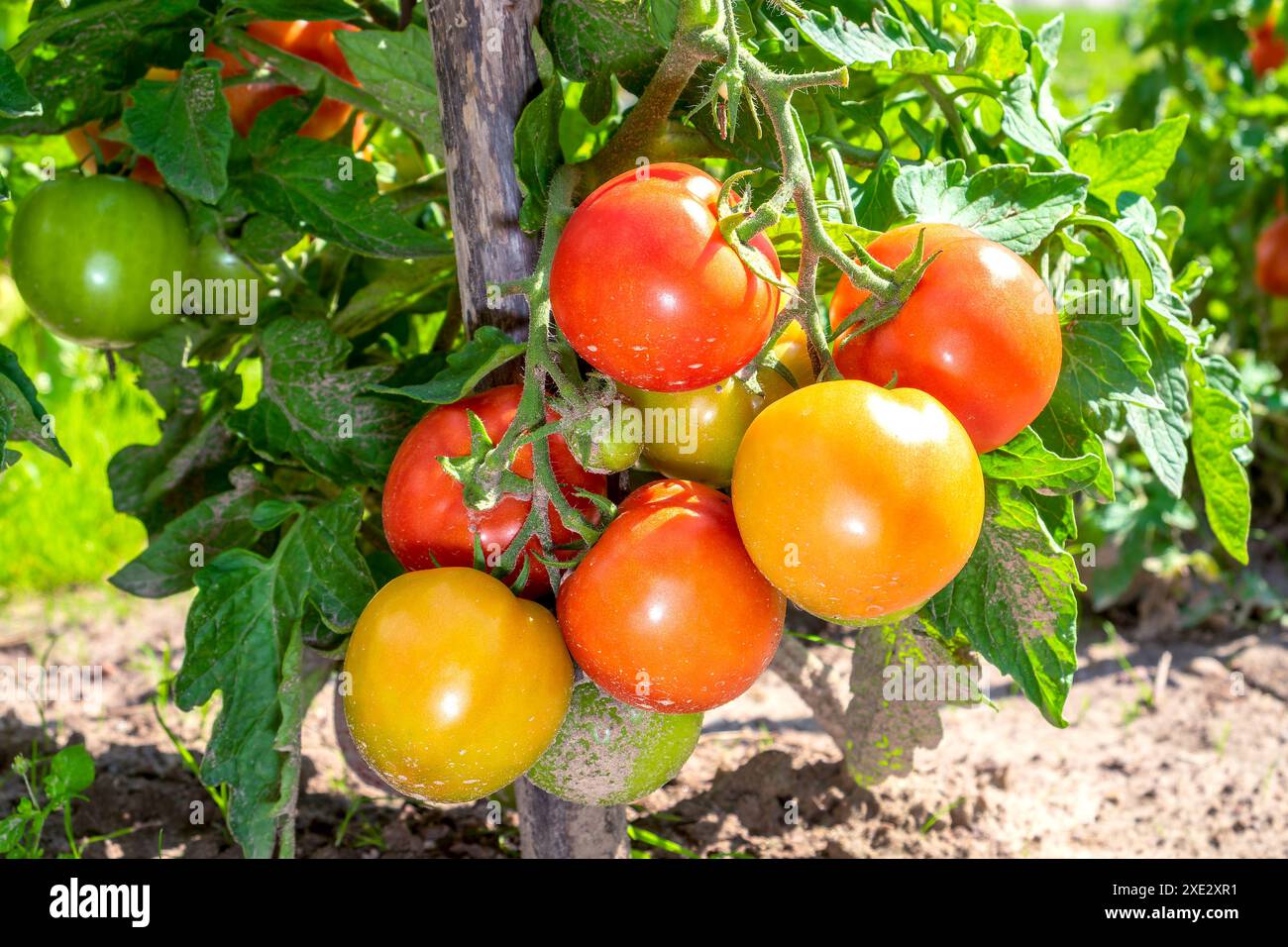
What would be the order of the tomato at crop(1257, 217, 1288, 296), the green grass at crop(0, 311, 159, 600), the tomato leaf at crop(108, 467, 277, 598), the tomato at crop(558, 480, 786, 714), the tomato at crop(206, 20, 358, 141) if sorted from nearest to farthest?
1. the tomato at crop(558, 480, 786, 714)
2. the tomato leaf at crop(108, 467, 277, 598)
3. the tomato at crop(206, 20, 358, 141)
4. the green grass at crop(0, 311, 159, 600)
5. the tomato at crop(1257, 217, 1288, 296)

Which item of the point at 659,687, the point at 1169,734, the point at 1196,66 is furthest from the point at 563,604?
the point at 1196,66

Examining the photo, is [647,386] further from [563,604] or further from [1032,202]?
[1032,202]

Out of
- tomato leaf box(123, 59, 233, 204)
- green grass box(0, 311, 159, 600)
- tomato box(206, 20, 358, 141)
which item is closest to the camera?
tomato leaf box(123, 59, 233, 204)

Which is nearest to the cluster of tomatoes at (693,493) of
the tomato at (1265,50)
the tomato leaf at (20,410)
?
the tomato leaf at (20,410)

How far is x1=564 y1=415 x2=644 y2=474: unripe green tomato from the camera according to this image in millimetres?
979

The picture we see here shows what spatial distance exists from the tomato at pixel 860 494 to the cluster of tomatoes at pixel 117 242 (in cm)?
82

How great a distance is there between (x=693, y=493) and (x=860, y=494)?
0.19 meters

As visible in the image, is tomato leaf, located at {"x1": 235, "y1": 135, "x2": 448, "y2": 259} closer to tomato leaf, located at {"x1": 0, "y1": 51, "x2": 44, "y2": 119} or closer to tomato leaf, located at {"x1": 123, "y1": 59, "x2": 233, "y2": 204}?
tomato leaf, located at {"x1": 123, "y1": 59, "x2": 233, "y2": 204}

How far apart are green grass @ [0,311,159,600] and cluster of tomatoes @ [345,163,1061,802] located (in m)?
1.71

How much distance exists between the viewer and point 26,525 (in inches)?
104

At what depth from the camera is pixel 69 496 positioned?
2.68 metres

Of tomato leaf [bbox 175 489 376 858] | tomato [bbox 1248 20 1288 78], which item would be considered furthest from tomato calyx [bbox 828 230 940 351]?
tomato [bbox 1248 20 1288 78]

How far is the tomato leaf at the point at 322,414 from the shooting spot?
1267 mm

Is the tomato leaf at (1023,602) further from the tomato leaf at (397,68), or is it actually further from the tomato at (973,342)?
the tomato leaf at (397,68)
